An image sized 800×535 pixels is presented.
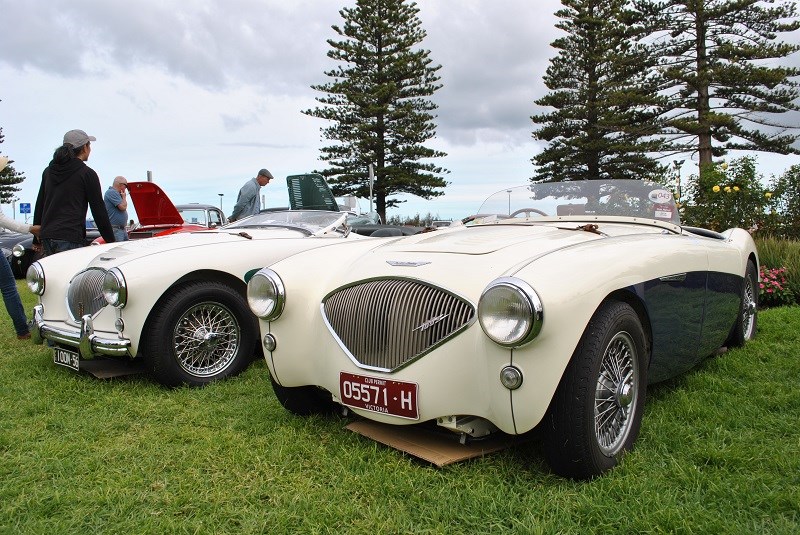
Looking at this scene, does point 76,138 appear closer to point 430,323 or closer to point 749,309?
point 430,323

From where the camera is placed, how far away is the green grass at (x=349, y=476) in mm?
2229

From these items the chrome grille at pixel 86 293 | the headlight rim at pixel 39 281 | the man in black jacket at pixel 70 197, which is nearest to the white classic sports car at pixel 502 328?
the chrome grille at pixel 86 293

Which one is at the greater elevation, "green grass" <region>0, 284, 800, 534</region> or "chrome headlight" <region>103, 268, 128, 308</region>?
"chrome headlight" <region>103, 268, 128, 308</region>

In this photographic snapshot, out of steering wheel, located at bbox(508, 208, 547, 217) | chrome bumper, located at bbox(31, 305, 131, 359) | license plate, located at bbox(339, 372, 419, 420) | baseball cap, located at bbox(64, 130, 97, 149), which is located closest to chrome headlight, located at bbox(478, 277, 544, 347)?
license plate, located at bbox(339, 372, 419, 420)

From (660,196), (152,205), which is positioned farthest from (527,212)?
(152,205)

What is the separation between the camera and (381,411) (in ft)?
8.71

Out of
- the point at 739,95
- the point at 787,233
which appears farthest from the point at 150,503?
the point at 739,95

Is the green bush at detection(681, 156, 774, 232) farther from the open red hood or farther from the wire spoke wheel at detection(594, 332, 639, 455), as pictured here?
the open red hood

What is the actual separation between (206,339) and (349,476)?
1962mm

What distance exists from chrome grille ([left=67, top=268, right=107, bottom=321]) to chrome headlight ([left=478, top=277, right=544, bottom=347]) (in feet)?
9.42

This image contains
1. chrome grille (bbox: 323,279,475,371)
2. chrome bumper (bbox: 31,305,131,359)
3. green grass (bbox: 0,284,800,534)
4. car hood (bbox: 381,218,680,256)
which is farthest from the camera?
chrome bumper (bbox: 31,305,131,359)

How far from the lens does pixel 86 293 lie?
4.28 meters

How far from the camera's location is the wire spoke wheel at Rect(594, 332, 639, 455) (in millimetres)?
2564

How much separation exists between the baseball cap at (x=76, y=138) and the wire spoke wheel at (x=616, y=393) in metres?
→ 4.82
